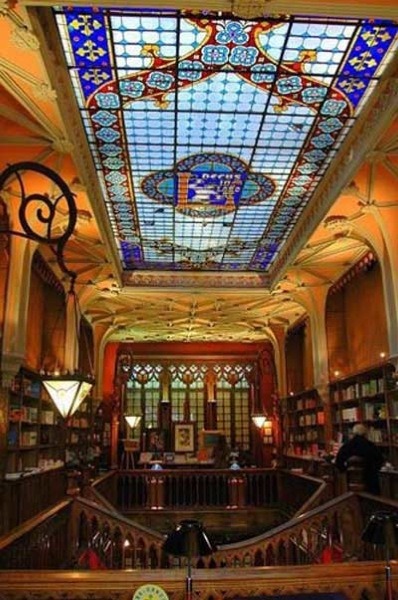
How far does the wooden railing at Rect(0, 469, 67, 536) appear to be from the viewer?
762 cm

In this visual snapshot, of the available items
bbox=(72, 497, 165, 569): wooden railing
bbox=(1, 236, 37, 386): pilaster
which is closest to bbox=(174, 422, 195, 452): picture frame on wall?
bbox=(1, 236, 37, 386): pilaster

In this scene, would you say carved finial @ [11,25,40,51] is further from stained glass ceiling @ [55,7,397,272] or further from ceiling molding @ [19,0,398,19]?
stained glass ceiling @ [55,7,397,272]

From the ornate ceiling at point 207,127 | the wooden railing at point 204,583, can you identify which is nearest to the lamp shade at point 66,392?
the wooden railing at point 204,583

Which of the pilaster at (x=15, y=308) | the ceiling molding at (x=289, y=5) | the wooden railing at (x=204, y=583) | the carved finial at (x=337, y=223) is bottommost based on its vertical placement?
the wooden railing at (x=204, y=583)

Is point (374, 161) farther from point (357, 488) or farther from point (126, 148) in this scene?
point (357, 488)

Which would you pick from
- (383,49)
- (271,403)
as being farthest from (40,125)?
(271,403)

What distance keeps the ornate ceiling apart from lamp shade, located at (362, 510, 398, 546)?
369 cm

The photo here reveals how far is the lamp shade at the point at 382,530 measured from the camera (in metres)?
3.67

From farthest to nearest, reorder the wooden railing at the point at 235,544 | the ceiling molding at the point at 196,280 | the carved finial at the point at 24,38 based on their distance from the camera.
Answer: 1. the ceiling molding at the point at 196,280
2. the wooden railing at the point at 235,544
3. the carved finial at the point at 24,38

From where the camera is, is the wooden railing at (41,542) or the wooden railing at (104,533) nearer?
the wooden railing at (41,542)

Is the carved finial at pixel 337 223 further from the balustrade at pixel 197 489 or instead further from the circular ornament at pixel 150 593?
the circular ornament at pixel 150 593

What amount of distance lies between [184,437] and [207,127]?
13705 millimetres

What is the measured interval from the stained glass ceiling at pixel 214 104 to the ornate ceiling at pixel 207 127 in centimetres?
2

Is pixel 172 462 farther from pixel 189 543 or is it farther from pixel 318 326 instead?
pixel 189 543
